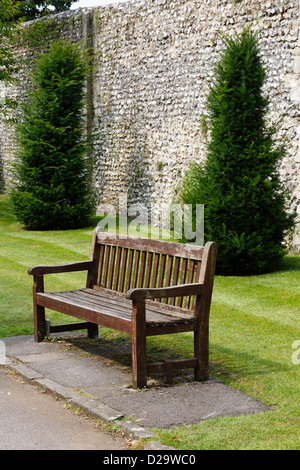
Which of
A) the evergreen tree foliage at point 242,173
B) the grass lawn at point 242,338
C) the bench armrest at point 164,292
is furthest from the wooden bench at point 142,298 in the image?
the evergreen tree foliage at point 242,173

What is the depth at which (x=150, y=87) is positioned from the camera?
49.6ft

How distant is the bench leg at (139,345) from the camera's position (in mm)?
4539

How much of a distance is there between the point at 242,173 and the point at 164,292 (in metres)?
4.93

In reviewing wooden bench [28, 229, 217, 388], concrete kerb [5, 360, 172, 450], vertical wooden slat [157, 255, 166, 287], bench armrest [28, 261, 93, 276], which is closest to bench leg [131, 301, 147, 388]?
wooden bench [28, 229, 217, 388]

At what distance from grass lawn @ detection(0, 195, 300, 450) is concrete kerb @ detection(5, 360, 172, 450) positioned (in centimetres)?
11

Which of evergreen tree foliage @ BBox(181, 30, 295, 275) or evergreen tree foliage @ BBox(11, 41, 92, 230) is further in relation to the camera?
evergreen tree foliage @ BBox(11, 41, 92, 230)

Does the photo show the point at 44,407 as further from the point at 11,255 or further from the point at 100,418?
the point at 11,255

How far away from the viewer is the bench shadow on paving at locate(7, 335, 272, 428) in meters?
4.06

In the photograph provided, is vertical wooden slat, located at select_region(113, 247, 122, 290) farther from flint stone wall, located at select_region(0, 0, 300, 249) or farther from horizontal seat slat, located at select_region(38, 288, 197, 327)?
flint stone wall, located at select_region(0, 0, 300, 249)

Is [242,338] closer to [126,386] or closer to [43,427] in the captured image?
[126,386]

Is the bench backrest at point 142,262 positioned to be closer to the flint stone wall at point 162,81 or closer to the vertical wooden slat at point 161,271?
the vertical wooden slat at point 161,271

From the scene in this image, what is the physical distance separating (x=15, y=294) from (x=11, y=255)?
3341mm

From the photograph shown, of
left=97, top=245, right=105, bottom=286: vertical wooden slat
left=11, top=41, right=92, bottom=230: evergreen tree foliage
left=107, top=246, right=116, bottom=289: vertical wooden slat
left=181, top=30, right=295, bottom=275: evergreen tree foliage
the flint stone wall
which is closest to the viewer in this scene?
left=107, top=246, right=116, bottom=289: vertical wooden slat

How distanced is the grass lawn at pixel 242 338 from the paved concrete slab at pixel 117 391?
0.15m
